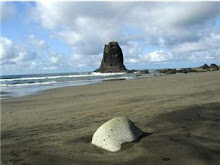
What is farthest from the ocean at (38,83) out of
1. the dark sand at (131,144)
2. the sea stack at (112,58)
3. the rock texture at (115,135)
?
the sea stack at (112,58)

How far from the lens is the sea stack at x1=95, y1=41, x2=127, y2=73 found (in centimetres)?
10981

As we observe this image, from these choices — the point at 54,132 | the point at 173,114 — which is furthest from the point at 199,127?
the point at 54,132

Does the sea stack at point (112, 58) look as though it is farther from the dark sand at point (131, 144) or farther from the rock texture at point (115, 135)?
the rock texture at point (115, 135)

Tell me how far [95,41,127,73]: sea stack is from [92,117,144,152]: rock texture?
10328 centimetres

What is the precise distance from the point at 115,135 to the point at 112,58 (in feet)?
349

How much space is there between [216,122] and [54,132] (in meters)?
4.37

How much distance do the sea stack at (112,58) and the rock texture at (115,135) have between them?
103 metres

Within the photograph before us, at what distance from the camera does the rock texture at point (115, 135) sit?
5.53 meters

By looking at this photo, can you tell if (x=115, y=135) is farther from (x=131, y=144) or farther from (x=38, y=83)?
(x=38, y=83)

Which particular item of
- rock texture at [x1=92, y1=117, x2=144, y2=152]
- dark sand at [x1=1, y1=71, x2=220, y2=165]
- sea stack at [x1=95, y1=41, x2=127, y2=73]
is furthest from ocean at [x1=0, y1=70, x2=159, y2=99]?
sea stack at [x1=95, y1=41, x2=127, y2=73]

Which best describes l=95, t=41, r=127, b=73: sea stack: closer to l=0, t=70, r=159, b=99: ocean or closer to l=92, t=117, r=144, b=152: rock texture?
l=0, t=70, r=159, b=99: ocean

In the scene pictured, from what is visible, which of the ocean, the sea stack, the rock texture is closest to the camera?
the rock texture

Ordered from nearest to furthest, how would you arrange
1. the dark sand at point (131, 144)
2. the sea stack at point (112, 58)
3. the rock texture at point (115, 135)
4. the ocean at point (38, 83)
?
the dark sand at point (131, 144), the rock texture at point (115, 135), the ocean at point (38, 83), the sea stack at point (112, 58)

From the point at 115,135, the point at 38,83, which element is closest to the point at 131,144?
the point at 115,135
